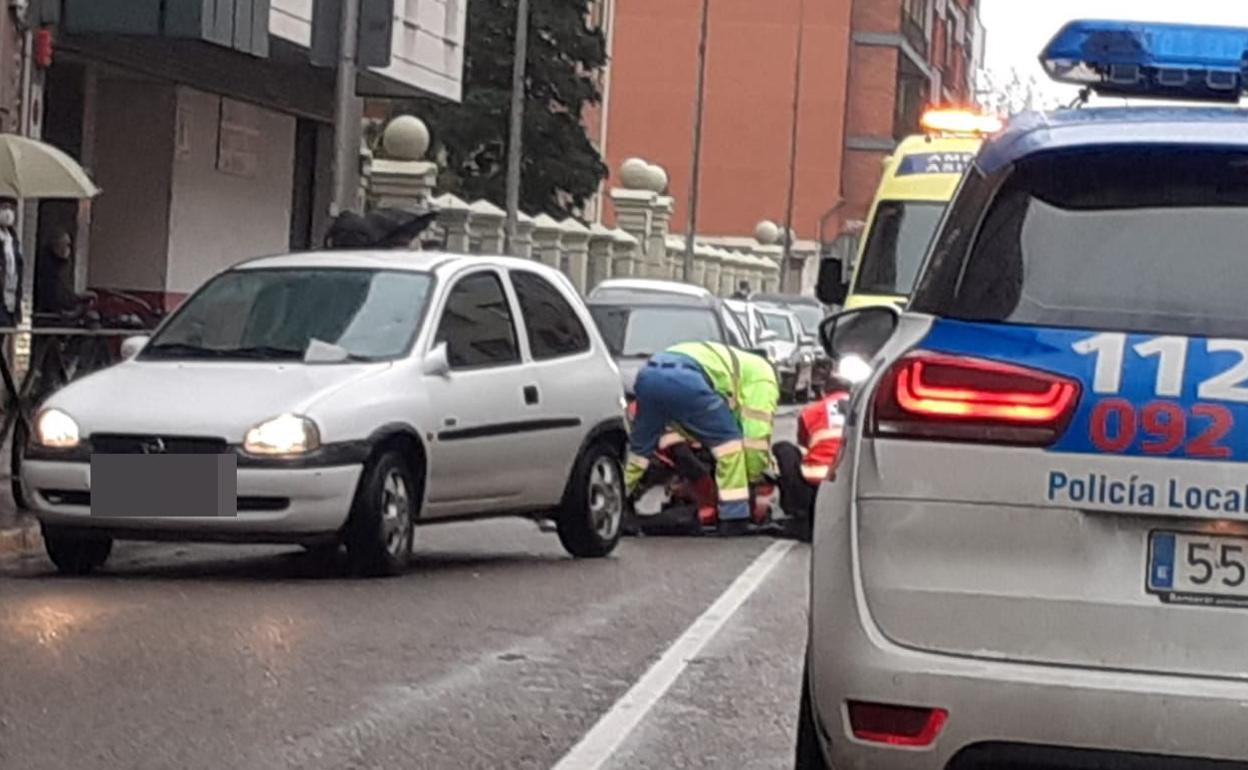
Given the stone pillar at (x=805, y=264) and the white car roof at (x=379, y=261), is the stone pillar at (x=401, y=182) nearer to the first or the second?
the white car roof at (x=379, y=261)

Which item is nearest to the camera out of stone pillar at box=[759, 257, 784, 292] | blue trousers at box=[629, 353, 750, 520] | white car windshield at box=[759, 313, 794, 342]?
blue trousers at box=[629, 353, 750, 520]

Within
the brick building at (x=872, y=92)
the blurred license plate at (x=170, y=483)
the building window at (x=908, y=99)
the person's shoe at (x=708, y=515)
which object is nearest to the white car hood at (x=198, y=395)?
the blurred license plate at (x=170, y=483)

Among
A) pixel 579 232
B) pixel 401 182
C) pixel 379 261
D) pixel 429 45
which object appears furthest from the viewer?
pixel 579 232

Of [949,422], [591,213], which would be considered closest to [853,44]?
[591,213]

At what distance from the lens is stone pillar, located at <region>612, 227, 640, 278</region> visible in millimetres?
54906

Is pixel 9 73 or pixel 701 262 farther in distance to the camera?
pixel 701 262

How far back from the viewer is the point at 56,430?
1282 cm

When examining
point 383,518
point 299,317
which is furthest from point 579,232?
point 383,518

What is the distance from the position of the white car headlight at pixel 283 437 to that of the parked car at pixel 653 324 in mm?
10937

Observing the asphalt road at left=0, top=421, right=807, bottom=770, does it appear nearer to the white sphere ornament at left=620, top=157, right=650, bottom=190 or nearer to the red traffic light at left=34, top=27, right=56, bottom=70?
the red traffic light at left=34, top=27, right=56, bottom=70

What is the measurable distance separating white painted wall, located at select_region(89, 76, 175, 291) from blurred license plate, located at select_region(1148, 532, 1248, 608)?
26984 millimetres

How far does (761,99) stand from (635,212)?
3120 centimetres

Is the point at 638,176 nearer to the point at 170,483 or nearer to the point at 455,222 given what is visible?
the point at 455,222

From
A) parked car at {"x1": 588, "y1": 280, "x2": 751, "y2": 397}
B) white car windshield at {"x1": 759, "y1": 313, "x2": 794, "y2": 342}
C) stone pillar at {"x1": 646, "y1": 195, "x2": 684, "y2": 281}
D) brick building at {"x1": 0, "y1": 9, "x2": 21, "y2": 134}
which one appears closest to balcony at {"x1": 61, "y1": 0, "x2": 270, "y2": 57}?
brick building at {"x1": 0, "y1": 9, "x2": 21, "y2": 134}
